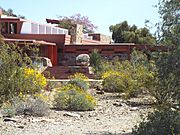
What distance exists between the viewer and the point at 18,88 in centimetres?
1123

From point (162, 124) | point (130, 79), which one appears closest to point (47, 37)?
point (130, 79)

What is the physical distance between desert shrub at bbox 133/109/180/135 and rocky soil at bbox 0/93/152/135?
1081mm

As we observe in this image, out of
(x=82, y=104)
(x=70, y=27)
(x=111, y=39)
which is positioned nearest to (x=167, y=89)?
(x=82, y=104)

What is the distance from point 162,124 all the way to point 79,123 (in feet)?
11.5

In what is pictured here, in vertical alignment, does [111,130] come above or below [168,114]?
below

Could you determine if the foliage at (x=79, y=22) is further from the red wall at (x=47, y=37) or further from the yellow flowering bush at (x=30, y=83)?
the yellow flowering bush at (x=30, y=83)

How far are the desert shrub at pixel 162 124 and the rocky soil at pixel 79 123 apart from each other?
108 centimetres

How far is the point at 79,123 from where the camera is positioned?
37.8 feet

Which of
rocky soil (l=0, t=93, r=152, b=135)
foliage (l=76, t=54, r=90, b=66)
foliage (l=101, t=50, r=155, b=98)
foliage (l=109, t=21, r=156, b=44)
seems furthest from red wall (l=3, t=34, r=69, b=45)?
rocky soil (l=0, t=93, r=152, b=135)

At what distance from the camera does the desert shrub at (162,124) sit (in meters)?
8.32

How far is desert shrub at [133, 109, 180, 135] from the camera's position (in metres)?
8.32

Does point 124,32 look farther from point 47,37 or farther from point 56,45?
point 56,45

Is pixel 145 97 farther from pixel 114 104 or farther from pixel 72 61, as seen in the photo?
pixel 72 61

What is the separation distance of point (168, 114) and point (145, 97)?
30.3ft
